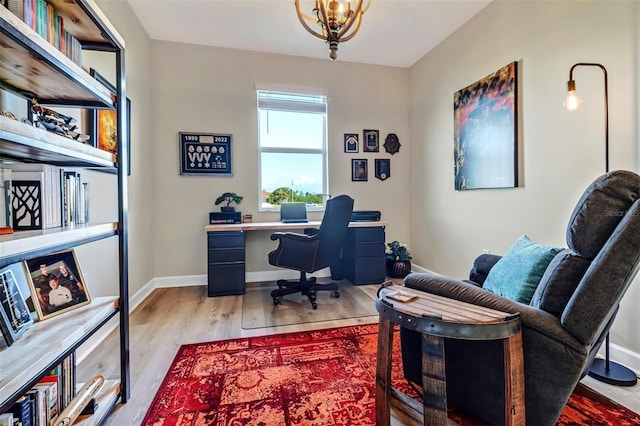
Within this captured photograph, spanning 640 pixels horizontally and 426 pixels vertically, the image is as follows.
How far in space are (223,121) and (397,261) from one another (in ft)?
9.14

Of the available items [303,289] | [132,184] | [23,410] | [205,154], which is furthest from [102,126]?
[303,289]

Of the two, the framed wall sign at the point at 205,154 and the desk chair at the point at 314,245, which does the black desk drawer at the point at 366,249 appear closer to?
the desk chair at the point at 314,245

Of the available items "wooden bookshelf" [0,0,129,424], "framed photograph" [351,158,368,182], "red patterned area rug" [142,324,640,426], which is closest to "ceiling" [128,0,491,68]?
"framed photograph" [351,158,368,182]

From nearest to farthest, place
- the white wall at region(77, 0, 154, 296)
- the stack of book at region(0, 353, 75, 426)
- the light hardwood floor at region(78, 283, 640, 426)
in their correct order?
1. the stack of book at region(0, 353, 75, 426)
2. the light hardwood floor at region(78, 283, 640, 426)
3. the white wall at region(77, 0, 154, 296)

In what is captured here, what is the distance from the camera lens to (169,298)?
302 centimetres

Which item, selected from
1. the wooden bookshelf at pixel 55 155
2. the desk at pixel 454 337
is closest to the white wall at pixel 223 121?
the wooden bookshelf at pixel 55 155

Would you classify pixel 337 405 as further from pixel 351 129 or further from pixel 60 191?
pixel 351 129

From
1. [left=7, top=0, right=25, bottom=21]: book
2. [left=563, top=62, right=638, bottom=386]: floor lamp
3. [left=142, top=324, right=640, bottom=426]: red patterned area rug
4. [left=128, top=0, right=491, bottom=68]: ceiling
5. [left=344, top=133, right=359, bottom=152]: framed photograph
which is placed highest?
[left=128, top=0, right=491, bottom=68]: ceiling

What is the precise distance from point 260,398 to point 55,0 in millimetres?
1950

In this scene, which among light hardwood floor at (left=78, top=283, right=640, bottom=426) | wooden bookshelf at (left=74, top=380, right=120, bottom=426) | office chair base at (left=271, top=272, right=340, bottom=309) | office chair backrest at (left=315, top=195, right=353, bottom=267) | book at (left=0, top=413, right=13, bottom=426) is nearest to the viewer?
book at (left=0, top=413, right=13, bottom=426)

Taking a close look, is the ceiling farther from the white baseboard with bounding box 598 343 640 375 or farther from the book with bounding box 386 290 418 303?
the white baseboard with bounding box 598 343 640 375

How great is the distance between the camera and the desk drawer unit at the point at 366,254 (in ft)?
11.2

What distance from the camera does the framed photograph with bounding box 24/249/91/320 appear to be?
1168 mm

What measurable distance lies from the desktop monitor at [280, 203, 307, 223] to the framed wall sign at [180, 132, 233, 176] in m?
0.78
